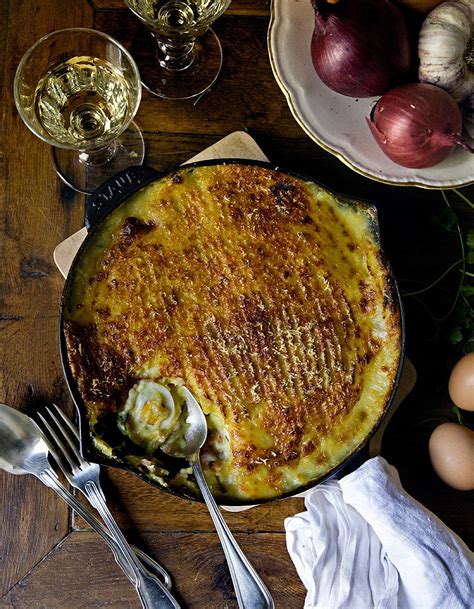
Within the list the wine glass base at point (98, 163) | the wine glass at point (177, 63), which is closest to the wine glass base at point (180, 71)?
the wine glass at point (177, 63)

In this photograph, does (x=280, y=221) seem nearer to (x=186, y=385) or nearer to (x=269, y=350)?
(x=269, y=350)

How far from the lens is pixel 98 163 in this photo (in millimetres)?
1809

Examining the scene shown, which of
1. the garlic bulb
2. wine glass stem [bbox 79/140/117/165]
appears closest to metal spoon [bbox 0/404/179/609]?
wine glass stem [bbox 79/140/117/165]

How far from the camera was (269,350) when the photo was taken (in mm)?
1559

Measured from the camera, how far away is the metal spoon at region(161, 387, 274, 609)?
4.99 ft

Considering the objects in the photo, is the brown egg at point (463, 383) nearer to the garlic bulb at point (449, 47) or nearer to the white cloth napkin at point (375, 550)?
the white cloth napkin at point (375, 550)

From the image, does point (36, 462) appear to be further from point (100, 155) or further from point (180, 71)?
point (180, 71)

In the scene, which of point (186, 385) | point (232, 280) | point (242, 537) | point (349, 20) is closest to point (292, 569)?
point (242, 537)

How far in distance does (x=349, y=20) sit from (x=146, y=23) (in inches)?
17.7

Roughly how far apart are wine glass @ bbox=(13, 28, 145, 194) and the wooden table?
0.06 metres

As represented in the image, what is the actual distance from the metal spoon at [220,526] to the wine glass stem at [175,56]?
2.60 ft

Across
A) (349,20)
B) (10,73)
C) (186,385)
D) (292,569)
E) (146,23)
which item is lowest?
(292,569)

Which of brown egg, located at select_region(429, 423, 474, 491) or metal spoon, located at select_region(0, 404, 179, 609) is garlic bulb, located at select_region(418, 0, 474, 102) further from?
metal spoon, located at select_region(0, 404, 179, 609)

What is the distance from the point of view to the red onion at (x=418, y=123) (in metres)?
1.49
